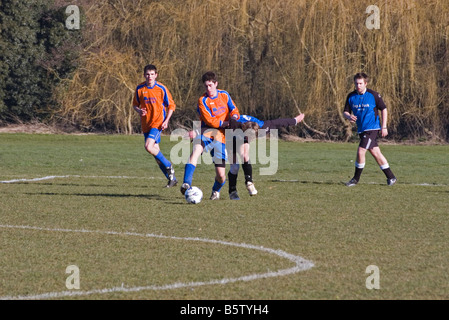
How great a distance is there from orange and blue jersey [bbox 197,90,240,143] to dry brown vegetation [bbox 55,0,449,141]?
20.1m

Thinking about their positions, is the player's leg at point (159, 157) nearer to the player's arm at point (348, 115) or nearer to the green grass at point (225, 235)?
the green grass at point (225, 235)

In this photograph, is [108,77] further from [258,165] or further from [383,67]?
[258,165]

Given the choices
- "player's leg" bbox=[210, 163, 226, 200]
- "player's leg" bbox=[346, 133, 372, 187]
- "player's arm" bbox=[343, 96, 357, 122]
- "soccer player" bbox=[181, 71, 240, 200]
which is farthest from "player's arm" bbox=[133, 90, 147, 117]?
"player's leg" bbox=[346, 133, 372, 187]

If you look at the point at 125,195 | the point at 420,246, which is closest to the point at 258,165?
the point at 125,195

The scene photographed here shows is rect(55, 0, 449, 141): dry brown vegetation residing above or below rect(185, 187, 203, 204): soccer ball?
above

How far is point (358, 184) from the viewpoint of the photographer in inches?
607

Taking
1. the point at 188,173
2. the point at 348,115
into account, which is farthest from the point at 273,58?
the point at 188,173

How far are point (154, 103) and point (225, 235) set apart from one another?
6364 mm

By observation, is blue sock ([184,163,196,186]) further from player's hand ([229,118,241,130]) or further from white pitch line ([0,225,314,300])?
white pitch line ([0,225,314,300])

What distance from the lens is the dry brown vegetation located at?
31719 millimetres

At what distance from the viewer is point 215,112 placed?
1249 cm

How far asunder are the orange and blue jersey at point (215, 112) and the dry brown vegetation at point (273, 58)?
2011 centimetres

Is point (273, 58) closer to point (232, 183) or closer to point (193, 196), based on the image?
point (232, 183)
